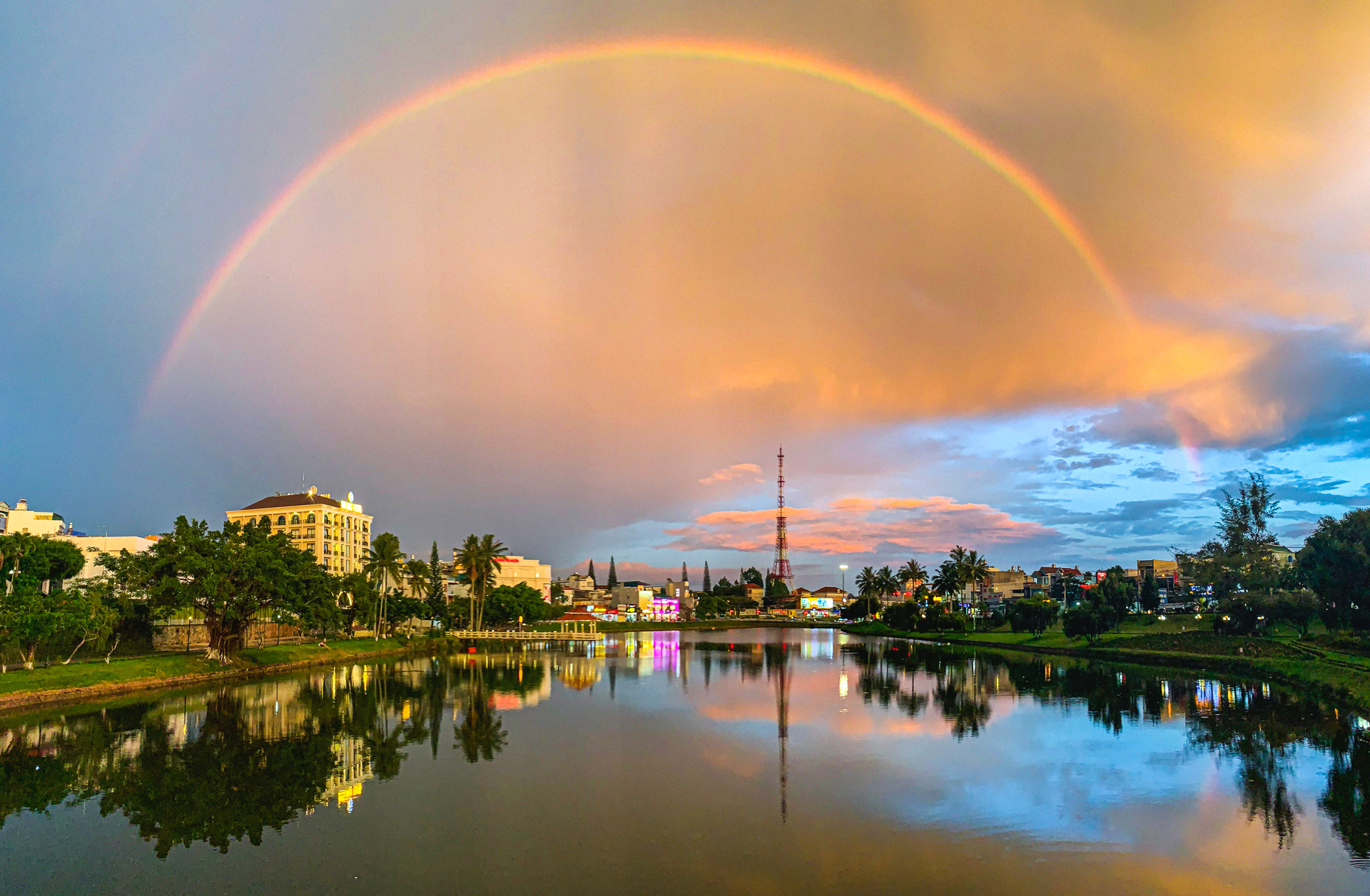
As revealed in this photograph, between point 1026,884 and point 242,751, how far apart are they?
29121mm

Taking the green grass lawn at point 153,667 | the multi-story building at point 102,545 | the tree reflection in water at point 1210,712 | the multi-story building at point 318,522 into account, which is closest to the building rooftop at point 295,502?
the multi-story building at point 318,522

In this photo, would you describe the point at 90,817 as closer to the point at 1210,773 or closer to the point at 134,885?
the point at 134,885

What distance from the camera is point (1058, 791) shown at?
89.0 feet

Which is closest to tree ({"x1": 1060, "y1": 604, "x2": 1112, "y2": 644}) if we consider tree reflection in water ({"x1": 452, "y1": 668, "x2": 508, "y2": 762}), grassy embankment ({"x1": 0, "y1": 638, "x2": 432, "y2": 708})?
tree reflection in water ({"x1": 452, "y1": 668, "x2": 508, "y2": 762})

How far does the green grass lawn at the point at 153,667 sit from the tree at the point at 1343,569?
86.6 m

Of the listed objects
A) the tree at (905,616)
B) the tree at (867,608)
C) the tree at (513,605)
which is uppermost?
the tree at (513,605)

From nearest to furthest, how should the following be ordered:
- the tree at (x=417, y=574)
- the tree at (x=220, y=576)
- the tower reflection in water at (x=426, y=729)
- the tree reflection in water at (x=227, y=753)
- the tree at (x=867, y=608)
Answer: the tree reflection in water at (x=227, y=753) → the tower reflection in water at (x=426, y=729) → the tree at (x=220, y=576) → the tree at (x=417, y=574) → the tree at (x=867, y=608)

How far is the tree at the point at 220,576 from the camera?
59.1 m

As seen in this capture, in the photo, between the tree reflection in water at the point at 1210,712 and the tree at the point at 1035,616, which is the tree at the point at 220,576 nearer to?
the tree reflection in water at the point at 1210,712

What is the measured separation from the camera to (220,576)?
60.0 m

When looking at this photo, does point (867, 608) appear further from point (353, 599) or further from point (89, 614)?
point (89, 614)

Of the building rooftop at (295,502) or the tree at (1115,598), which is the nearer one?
the tree at (1115,598)

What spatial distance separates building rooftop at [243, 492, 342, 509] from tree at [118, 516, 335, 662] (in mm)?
88476

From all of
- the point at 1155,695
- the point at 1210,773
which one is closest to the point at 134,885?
the point at 1210,773
